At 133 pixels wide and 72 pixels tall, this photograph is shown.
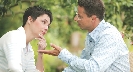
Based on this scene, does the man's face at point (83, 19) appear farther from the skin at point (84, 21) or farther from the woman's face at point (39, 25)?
the woman's face at point (39, 25)

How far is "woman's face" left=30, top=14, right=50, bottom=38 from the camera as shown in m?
4.13

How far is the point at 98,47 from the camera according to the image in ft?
12.1

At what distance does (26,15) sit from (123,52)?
1.12 meters

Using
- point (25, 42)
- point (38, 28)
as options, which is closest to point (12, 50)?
point (25, 42)

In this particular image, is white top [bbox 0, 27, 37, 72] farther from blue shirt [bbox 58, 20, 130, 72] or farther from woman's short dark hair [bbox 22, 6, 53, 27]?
blue shirt [bbox 58, 20, 130, 72]

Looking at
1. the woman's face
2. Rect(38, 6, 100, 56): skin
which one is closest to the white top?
the woman's face

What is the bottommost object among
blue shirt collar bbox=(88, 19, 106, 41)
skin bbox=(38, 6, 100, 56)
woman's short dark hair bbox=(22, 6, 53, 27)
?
blue shirt collar bbox=(88, 19, 106, 41)

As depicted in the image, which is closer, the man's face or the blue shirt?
the blue shirt

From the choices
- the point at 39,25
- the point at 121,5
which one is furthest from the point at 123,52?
the point at 121,5

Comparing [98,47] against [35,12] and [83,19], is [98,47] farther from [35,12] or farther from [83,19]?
[35,12]

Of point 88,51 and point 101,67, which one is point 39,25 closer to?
point 88,51

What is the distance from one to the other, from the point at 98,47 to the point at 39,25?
2.47ft

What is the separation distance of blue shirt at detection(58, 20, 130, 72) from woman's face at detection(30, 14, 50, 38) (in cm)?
45

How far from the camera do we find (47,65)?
28.9 ft
